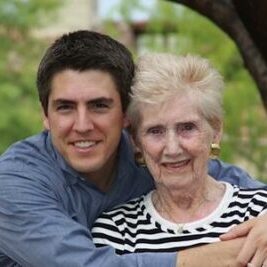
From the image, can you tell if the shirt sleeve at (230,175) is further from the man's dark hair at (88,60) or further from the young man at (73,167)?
the man's dark hair at (88,60)

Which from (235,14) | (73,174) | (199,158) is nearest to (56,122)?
(73,174)

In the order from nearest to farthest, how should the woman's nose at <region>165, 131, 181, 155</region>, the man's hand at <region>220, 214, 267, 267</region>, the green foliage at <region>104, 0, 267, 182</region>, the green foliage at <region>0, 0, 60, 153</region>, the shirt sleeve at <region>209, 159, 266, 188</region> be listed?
the man's hand at <region>220, 214, 267, 267</region> < the woman's nose at <region>165, 131, 181, 155</region> < the shirt sleeve at <region>209, 159, 266, 188</region> < the green foliage at <region>104, 0, 267, 182</region> < the green foliage at <region>0, 0, 60, 153</region>

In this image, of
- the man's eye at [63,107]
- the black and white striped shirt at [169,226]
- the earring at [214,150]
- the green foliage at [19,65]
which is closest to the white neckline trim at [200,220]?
the black and white striped shirt at [169,226]

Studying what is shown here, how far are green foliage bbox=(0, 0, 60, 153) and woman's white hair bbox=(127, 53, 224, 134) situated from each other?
1204cm

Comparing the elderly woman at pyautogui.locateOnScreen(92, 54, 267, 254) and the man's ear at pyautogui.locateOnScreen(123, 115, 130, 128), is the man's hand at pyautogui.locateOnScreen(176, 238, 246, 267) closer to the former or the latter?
the elderly woman at pyautogui.locateOnScreen(92, 54, 267, 254)

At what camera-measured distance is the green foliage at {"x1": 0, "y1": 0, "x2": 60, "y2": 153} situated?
15531 millimetres

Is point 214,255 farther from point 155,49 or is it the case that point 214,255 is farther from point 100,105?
point 155,49

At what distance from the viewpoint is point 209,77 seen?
3191 mm

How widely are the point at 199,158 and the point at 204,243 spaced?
296 mm

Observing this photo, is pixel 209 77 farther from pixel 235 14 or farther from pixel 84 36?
pixel 235 14

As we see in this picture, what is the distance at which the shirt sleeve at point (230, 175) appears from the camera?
369 cm

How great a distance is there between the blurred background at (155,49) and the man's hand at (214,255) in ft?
34.0

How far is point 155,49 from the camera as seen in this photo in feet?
50.1

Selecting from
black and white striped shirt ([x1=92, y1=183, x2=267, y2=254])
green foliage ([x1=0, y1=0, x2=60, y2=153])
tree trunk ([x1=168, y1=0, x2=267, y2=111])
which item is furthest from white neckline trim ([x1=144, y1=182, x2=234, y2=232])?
green foliage ([x1=0, y1=0, x2=60, y2=153])
